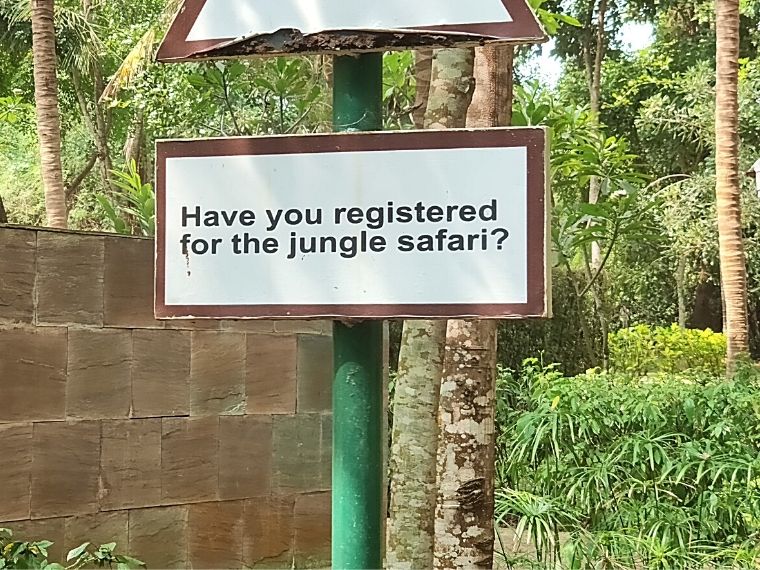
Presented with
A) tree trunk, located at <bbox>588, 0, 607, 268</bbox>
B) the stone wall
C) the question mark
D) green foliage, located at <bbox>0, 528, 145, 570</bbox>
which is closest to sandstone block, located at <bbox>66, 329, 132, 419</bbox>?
the stone wall

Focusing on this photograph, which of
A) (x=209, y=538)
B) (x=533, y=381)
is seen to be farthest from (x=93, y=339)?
(x=533, y=381)

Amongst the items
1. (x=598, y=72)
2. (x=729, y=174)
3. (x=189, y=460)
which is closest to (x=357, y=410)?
(x=189, y=460)

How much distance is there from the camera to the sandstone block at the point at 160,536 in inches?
158

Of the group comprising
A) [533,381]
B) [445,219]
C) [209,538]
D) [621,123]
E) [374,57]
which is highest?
[621,123]

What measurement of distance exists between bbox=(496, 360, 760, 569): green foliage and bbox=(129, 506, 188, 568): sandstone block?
138 cm

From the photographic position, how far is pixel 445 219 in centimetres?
162

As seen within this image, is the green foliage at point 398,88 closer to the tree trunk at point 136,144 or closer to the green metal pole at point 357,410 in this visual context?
the green metal pole at point 357,410

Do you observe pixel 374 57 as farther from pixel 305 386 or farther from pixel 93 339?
pixel 305 386

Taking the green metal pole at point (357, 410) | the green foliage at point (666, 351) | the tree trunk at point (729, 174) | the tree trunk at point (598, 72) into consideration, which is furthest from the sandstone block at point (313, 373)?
the tree trunk at point (598, 72)

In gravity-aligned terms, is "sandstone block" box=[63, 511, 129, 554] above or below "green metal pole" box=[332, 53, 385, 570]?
below

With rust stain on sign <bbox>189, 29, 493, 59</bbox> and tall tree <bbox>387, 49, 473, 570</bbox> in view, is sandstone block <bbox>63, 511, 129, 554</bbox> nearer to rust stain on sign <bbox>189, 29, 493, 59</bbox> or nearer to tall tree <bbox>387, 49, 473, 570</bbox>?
tall tree <bbox>387, 49, 473, 570</bbox>

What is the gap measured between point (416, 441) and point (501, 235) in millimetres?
1796

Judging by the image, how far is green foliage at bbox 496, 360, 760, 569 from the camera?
381 cm

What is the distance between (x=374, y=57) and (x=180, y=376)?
2718mm
